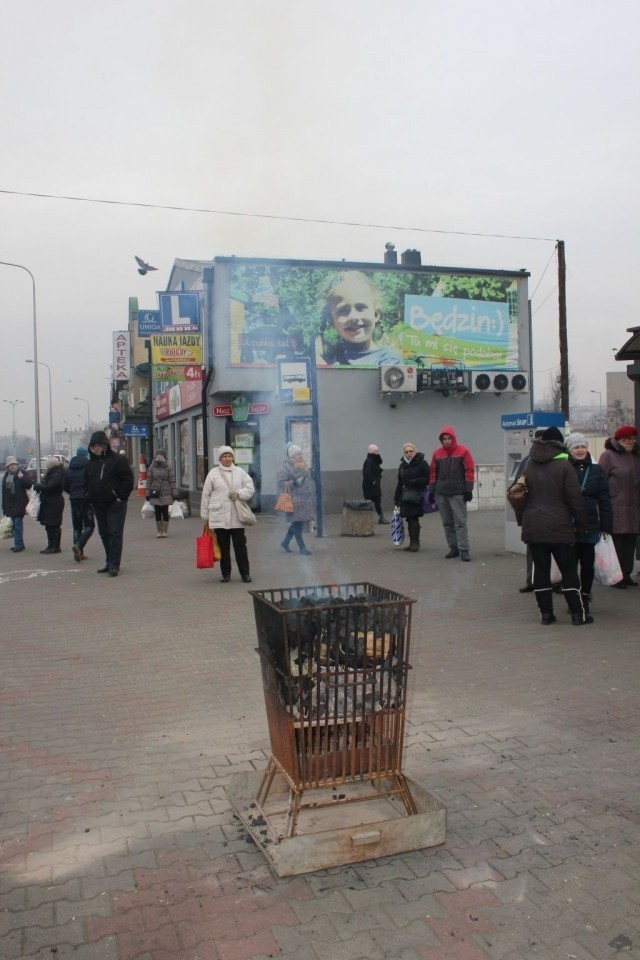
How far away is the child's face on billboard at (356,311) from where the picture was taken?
20359mm

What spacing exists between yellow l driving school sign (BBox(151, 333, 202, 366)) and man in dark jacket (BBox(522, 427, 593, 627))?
463 inches

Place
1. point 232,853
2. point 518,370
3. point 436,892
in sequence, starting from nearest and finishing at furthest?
point 436,892 < point 232,853 < point 518,370

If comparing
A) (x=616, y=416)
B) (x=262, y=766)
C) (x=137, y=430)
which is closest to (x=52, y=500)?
(x=262, y=766)

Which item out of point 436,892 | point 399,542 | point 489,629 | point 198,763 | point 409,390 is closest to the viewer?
point 436,892

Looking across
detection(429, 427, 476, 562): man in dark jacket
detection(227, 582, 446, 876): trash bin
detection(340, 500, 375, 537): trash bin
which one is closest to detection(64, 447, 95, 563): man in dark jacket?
detection(340, 500, 375, 537): trash bin

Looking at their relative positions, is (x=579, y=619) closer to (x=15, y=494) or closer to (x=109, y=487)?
(x=109, y=487)

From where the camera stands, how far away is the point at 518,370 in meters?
22.0

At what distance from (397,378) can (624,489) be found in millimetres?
11817

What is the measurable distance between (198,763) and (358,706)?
4.34ft

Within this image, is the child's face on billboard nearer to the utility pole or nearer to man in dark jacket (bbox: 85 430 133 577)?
the utility pole

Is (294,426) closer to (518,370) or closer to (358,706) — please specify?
(518,370)

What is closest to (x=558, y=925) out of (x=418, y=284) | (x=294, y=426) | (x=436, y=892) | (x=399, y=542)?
(x=436, y=892)

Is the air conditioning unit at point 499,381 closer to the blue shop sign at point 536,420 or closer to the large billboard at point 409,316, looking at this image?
the large billboard at point 409,316

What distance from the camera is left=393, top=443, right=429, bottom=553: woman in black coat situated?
12.6m
